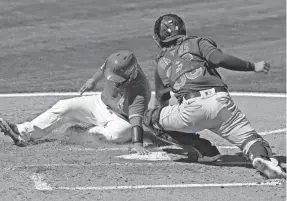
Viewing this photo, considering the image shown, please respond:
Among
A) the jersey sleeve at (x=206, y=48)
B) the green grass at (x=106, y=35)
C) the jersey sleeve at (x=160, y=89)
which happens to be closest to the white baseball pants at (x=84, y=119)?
the jersey sleeve at (x=160, y=89)

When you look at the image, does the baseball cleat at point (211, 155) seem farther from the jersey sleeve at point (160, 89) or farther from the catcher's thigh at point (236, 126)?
the jersey sleeve at point (160, 89)

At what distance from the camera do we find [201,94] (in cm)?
797

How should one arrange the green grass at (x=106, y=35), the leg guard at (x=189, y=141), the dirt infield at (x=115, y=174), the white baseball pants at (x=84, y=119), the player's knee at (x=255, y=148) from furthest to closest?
the green grass at (x=106, y=35), the white baseball pants at (x=84, y=119), the leg guard at (x=189, y=141), the player's knee at (x=255, y=148), the dirt infield at (x=115, y=174)

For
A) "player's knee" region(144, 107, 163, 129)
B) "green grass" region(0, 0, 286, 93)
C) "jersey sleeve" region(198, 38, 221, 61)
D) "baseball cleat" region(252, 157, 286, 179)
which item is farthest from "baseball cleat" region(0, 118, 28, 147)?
"green grass" region(0, 0, 286, 93)

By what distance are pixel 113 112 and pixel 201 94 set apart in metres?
1.63

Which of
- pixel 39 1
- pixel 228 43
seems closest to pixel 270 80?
pixel 228 43

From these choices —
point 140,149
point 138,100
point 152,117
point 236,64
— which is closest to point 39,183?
point 140,149

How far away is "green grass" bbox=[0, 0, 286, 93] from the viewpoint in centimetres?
1302

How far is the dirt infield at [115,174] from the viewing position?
7.23m

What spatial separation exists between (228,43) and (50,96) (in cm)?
479

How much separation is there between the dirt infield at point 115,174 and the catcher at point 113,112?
162 millimetres

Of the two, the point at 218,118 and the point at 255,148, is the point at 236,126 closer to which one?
the point at 218,118

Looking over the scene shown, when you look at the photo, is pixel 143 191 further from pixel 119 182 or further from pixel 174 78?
pixel 174 78

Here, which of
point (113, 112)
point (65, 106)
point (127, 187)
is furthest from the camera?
point (113, 112)
